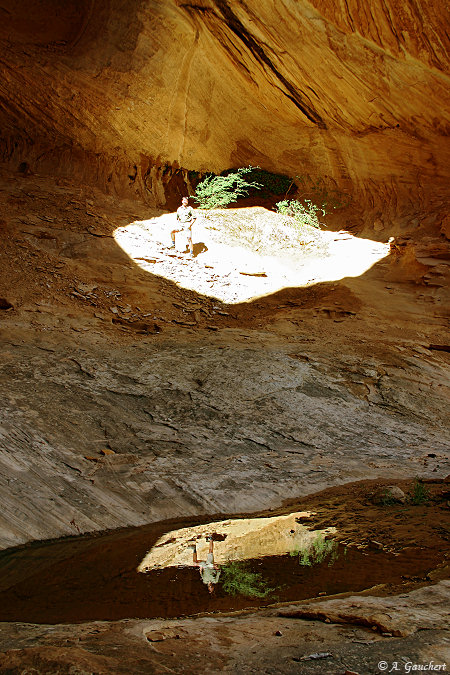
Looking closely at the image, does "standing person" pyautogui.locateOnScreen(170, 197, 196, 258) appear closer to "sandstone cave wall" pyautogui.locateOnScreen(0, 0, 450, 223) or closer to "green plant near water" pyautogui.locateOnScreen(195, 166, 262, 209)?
"sandstone cave wall" pyautogui.locateOnScreen(0, 0, 450, 223)

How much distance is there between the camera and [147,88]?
13477mm

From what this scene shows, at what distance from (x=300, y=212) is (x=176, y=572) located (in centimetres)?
1245

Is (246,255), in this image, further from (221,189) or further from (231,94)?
(231,94)

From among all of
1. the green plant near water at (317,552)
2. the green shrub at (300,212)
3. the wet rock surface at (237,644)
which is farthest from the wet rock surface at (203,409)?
the green shrub at (300,212)

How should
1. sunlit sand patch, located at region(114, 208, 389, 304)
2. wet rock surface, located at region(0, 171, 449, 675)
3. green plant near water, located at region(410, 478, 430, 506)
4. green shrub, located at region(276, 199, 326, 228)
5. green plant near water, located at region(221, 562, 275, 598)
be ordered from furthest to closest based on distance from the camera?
1. green shrub, located at region(276, 199, 326, 228)
2. sunlit sand patch, located at region(114, 208, 389, 304)
3. green plant near water, located at region(410, 478, 430, 506)
4. green plant near water, located at region(221, 562, 275, 598)
5. wet rock surface, located at region(0, 171, 449, 675)

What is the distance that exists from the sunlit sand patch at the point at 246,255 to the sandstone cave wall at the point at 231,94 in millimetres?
1820

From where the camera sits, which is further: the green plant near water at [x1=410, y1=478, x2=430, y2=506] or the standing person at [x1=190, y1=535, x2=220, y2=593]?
the green plant near water at [x1=410, y1=478, x2=430, y2=506]

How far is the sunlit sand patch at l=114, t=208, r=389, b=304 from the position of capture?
35.7ft

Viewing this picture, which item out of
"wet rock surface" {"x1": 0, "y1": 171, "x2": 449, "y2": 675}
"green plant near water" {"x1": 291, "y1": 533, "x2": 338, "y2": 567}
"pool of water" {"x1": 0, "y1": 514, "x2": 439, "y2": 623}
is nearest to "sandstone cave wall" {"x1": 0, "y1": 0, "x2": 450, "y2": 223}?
"wet rock surface" {"x1": 0, "y1": 171, "x2": 449, "y2": 675}

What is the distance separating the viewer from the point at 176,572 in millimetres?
3619

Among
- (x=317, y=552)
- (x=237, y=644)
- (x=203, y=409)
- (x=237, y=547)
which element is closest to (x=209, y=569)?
(x=237, y=547)

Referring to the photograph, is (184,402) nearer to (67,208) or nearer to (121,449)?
(121,449)

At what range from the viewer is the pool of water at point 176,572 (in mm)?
3180

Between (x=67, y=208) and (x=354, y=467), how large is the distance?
8698 mm
